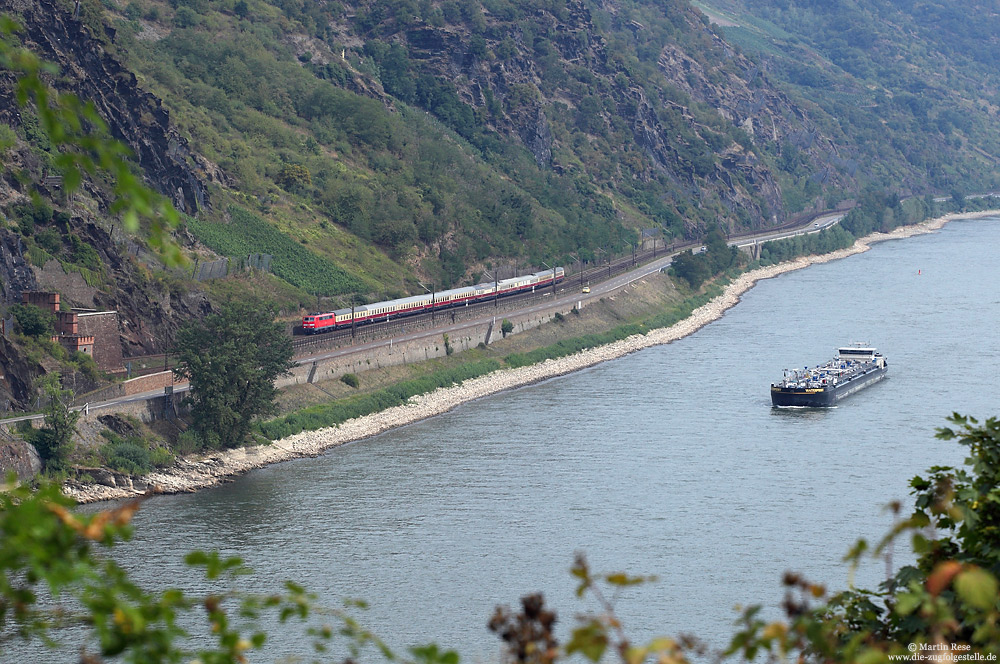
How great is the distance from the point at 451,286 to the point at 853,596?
299 ft

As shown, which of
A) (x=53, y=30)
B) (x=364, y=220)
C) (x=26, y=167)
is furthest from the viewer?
(x=364, y=220)

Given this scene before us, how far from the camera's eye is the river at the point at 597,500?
36969mm

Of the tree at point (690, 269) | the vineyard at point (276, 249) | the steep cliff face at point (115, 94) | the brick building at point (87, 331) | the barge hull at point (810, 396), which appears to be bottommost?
the barge hull at point (810, 396)

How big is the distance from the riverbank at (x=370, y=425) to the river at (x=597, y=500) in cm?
136

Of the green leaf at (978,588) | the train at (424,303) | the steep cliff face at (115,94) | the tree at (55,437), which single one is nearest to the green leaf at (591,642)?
the green leaf at (978,588)

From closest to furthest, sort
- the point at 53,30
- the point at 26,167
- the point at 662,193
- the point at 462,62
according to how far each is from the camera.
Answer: the point at 26,167, the point at 53,30, the point at 462,62, the point at 662,193

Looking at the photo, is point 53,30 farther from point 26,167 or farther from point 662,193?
point 662,193

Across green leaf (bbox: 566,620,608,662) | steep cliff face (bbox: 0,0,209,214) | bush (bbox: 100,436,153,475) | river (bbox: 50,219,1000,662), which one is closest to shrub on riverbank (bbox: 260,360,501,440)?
river (bbox: 50,219,1000,662)

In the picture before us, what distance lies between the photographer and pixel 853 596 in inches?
516

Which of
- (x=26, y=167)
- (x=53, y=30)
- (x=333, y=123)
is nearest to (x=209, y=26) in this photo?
(x=333, y=123)

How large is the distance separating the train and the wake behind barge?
1046 inches

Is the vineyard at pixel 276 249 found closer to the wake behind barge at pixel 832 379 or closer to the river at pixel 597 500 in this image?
the river at pixel 597 500

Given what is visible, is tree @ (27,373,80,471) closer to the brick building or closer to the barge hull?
the brick building

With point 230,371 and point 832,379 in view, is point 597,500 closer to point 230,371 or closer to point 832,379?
point 230,371
